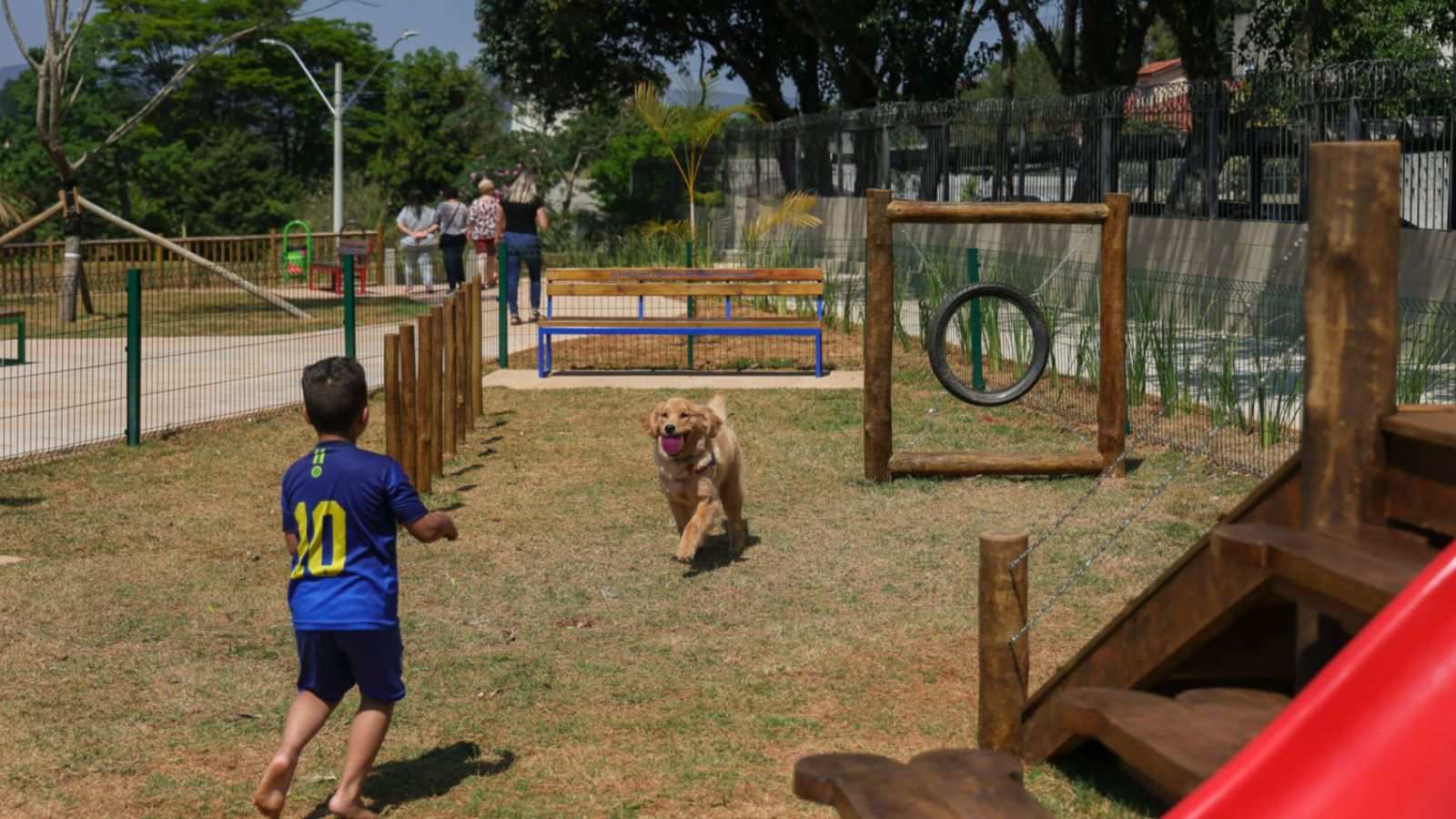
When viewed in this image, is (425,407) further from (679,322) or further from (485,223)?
(485,223)

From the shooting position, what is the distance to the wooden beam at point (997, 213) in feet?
31.4

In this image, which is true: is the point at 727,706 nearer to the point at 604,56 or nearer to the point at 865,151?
the point at 865,151

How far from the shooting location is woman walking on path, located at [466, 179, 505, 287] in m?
20.2

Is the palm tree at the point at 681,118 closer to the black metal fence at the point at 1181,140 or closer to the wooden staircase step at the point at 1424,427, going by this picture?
the black metal fence at the point at 1181,140

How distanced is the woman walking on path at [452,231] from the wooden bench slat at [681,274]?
5232 mm

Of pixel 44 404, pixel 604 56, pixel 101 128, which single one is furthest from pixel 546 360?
pixel 101 128

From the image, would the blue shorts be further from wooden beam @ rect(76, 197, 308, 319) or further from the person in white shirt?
the person in white shirt

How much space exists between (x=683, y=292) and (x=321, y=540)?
36.1 feet

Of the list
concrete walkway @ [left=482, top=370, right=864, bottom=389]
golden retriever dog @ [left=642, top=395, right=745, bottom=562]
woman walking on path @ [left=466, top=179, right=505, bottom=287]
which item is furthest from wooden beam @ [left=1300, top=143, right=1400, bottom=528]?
woman walking on path @ [left=466, top=179, right=505, bottom=287]

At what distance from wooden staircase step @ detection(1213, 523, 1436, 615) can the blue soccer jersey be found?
7.35ft

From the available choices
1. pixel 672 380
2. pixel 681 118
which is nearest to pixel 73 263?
pixel 672 380

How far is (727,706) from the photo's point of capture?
5781 millimetres

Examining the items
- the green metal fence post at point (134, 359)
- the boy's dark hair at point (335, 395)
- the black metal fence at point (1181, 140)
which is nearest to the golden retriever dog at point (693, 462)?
the boy's dark hair at point (335, 395)

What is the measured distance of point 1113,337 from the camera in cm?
992
